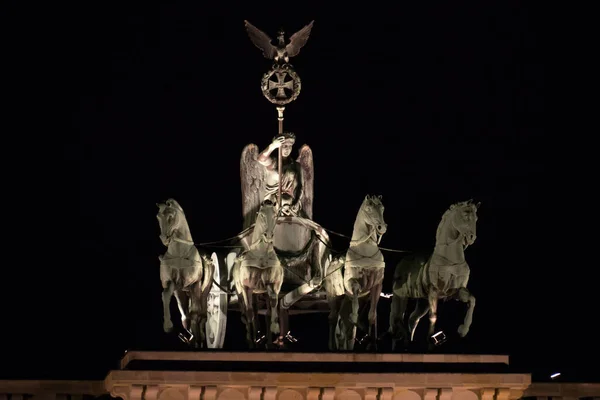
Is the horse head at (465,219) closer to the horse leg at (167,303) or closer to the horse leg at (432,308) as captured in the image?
the horse leg at (432,308)

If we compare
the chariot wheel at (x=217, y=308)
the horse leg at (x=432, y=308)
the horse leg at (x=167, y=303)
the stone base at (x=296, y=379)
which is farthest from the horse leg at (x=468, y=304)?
the horse leg at (x=167, y=303)

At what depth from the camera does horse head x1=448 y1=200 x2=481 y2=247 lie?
25062 mm

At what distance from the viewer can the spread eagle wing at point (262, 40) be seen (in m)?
26.9

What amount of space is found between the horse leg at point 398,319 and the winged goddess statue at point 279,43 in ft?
9.73

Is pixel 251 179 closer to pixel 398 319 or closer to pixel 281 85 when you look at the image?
pixel 281 85

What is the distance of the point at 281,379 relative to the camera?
79.8ft

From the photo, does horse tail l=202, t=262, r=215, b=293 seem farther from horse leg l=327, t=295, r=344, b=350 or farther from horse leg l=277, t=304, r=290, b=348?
horse leg l=327, t=295, r=344, b=350

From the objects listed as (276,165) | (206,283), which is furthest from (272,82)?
(206,283)

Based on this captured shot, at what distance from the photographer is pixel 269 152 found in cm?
2648

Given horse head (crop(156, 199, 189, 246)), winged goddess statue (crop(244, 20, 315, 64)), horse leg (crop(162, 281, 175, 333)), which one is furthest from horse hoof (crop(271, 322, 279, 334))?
winged goddess statue (crop(244, 20, 315, 64))

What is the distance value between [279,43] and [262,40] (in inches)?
8.0

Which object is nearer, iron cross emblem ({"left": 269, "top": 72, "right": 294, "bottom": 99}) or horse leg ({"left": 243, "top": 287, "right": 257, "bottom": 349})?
horse leg ({"left": 243, "top": 287, "right": 257, "bottom": 349})

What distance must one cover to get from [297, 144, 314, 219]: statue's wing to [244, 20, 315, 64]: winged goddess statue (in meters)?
1.02

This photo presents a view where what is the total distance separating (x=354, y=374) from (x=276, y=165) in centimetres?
319
